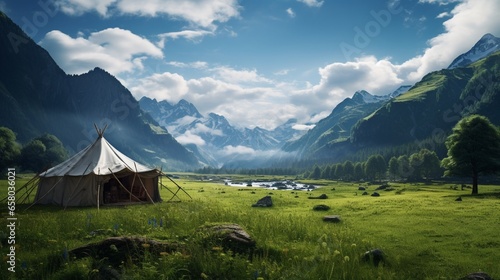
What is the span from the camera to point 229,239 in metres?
13.3

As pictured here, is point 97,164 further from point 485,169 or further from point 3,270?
point 485,169

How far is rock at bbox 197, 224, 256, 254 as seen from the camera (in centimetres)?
1298

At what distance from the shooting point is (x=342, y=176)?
574ft

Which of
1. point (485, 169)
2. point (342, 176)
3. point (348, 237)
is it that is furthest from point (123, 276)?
point (342, 176)

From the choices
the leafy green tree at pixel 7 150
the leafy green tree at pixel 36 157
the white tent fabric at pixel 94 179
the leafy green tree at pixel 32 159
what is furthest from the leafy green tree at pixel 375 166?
the leafy green tree at pixel 7 150

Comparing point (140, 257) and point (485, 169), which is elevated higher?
point (485, 169)

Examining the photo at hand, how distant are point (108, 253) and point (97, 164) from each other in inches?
1074

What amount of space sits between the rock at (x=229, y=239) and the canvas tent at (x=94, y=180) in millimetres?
21992

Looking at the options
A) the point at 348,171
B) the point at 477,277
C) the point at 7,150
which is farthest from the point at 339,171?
the point at 477,277

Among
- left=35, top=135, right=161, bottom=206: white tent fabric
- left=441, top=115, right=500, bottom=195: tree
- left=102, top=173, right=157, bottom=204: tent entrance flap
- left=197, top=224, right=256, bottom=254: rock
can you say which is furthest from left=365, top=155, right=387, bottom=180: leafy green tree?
left=197, top=224, right=256, bottom=254: rock

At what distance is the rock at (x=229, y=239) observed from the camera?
13.0m

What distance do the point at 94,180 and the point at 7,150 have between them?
8032 cm

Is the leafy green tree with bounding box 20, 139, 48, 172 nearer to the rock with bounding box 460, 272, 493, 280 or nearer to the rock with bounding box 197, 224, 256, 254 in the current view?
the rock with bounding box 197, 224, 256, 254

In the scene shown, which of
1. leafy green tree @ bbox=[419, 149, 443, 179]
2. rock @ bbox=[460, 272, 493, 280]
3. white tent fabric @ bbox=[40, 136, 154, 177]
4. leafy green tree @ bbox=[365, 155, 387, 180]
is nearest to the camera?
rock @ bbox=[460, 272, 493, 280]
